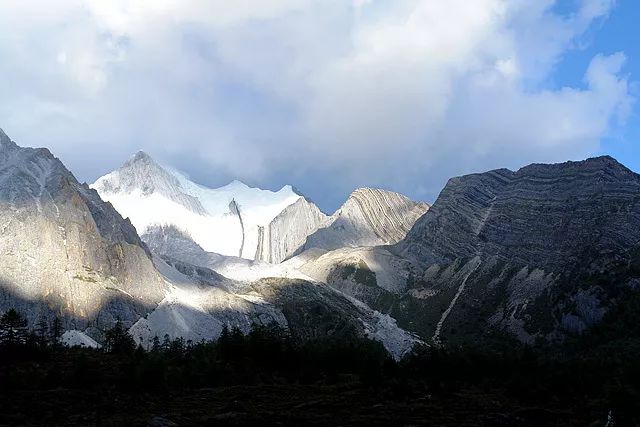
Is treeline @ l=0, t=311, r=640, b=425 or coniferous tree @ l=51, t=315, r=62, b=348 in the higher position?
coniferous tree @ l=51, t=315, r=62, b=348

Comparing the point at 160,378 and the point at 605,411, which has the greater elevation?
the point at 160,378

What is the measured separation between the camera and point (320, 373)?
65.3m

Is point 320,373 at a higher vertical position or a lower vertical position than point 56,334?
lower

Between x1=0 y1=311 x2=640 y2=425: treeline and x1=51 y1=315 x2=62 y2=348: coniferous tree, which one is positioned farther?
x1=51 y1=315 x2=62 y2=348: coniferous tree

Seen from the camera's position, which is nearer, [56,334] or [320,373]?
[320,373]

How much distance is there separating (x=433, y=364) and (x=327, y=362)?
13458 mm

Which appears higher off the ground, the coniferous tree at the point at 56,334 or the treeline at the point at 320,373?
the coniferous tree at the point at 56,334

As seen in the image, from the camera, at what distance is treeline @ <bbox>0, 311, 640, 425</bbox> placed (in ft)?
157

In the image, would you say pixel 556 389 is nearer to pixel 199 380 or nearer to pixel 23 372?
pixel 199 380

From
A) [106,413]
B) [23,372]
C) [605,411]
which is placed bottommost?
[605,411]

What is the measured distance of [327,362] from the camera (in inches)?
2940

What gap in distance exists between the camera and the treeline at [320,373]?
4788 cm

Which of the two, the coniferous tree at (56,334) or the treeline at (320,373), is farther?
the coniferous tree at (56,334)

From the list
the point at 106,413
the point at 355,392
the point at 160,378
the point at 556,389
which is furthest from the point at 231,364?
Result: the point at 556,389
